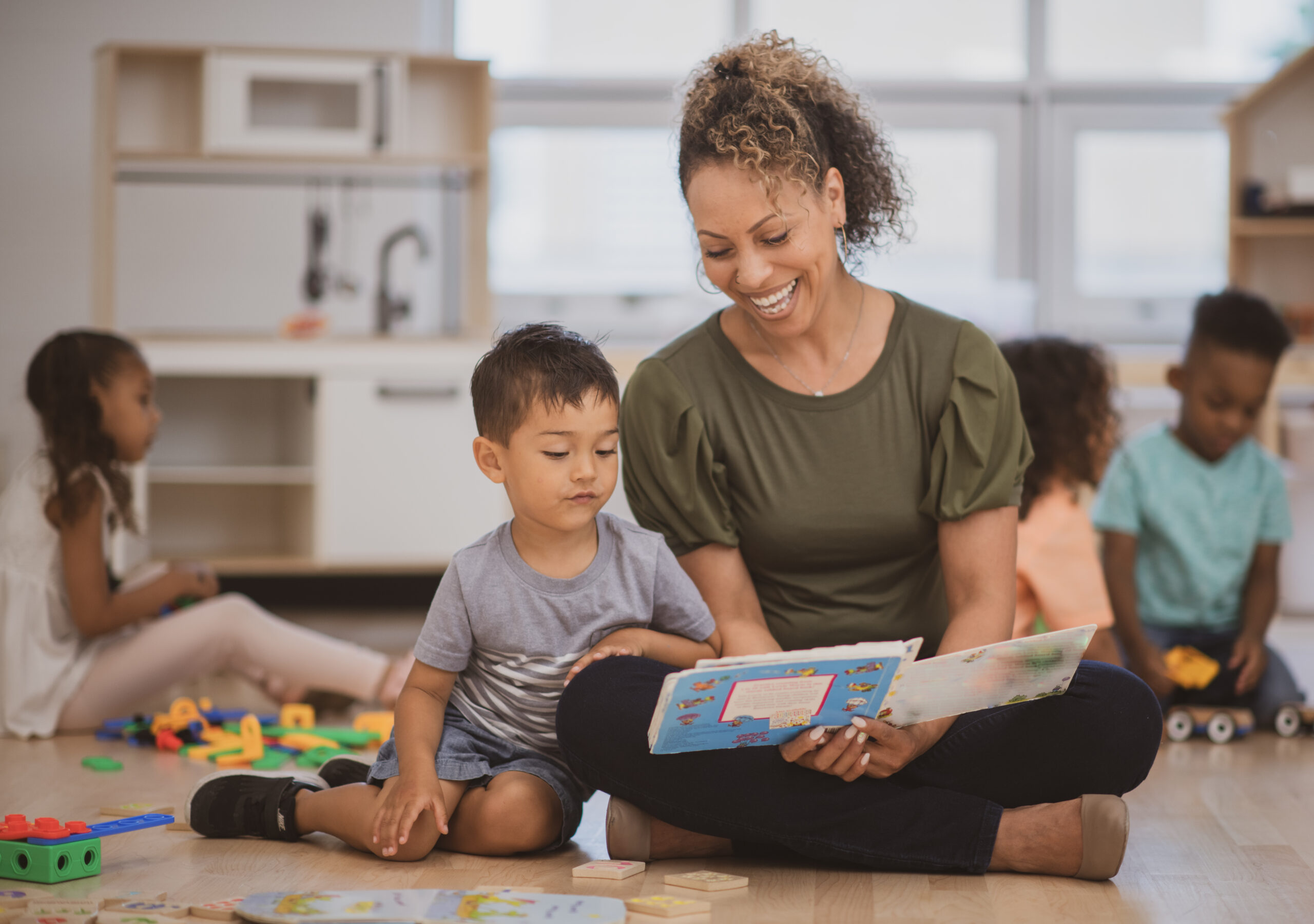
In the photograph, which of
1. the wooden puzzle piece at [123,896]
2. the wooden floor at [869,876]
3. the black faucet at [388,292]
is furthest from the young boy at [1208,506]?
the black faucet at [388,292]

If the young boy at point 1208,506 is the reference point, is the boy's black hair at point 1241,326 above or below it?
above

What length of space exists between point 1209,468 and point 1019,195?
2292 millimetres

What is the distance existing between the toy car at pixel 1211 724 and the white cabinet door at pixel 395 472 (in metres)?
1.98

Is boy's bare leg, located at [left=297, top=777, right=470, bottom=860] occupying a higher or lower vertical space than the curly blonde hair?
lower

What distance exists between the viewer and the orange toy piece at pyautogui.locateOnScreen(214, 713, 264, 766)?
80.0 inches

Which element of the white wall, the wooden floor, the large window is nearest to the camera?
the wooden floor

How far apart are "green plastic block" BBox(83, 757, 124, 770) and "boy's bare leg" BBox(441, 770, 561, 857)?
0.75m

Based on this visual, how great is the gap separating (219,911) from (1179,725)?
166 centimetres

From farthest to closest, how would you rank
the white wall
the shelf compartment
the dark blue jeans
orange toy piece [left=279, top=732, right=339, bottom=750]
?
the white wall, the shelf compartment, orange toy piece [left=279, top=732, right=339, bottom=750], the dark blue jeans

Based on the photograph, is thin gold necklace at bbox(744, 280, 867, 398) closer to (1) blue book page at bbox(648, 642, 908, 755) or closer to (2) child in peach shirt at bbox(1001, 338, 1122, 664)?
(1) blue book page at bbox(648, 642, 908, 755)

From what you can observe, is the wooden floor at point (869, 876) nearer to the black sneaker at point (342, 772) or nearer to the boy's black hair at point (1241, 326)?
the black sneaker at point (342, 772)

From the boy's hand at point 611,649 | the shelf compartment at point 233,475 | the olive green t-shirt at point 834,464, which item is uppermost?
the olive green t-shirt at point 834,464

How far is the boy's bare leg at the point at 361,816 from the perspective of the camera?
4.75 ft

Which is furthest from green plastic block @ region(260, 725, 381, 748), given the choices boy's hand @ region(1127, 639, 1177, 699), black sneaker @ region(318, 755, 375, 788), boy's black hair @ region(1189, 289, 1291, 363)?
boy's black hair @ region(1189, 289, 1291, 363)
